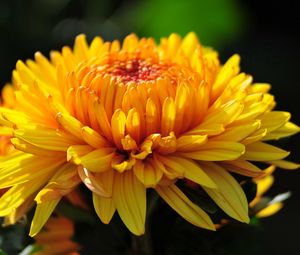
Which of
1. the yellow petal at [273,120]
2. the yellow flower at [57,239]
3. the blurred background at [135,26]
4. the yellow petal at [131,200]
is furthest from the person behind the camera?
the blurred background at [135,26]

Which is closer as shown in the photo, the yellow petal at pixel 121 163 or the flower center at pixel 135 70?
the yellow petal at pixel 121 163

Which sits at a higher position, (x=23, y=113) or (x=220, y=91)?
(x=23, y=113)

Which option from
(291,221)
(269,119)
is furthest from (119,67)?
(291,221)

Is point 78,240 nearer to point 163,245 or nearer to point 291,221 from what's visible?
point 163,245

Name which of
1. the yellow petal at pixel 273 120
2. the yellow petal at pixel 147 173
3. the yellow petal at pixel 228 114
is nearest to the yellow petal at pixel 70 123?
the yellow petal at pixel 147 173

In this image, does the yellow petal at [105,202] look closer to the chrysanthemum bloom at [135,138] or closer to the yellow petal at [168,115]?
the chrysanthemum bloom at [135,138]

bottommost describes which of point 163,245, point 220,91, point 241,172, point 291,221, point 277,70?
point 291,221

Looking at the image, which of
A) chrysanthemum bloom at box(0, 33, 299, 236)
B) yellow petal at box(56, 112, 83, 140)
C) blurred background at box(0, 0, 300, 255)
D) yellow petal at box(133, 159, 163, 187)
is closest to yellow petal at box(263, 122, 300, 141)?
chrysanthemum bloom at box(0, 33, 299, 236)

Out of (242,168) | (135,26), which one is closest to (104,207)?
(242,168)
